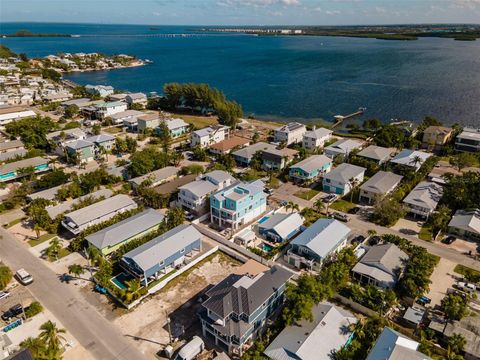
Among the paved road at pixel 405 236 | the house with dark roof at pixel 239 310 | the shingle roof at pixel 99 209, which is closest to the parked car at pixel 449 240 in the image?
the paved road at pixel 405 236

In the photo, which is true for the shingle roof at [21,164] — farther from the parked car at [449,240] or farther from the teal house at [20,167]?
the parked car at [449,240]

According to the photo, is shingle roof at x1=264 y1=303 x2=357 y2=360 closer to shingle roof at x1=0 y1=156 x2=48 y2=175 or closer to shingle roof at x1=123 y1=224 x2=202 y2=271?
shingle roof at x1=123 y1=224 x2=202 y2=271

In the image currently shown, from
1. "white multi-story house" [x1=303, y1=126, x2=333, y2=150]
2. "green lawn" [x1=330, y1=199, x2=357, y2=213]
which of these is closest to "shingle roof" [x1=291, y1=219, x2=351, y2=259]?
"green lawn" [x1=330, y1=199, x2=357, y2=213]

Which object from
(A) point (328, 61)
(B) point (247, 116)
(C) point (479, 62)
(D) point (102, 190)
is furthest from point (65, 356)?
(C) point (479, 62)

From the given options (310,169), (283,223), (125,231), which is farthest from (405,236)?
(125,231)

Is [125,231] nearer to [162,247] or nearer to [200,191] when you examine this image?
[162,247]

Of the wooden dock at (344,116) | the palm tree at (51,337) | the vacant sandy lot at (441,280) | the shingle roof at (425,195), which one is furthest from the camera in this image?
the wooden dock at (344,116)

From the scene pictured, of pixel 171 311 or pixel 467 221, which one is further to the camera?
pixel 467 221
